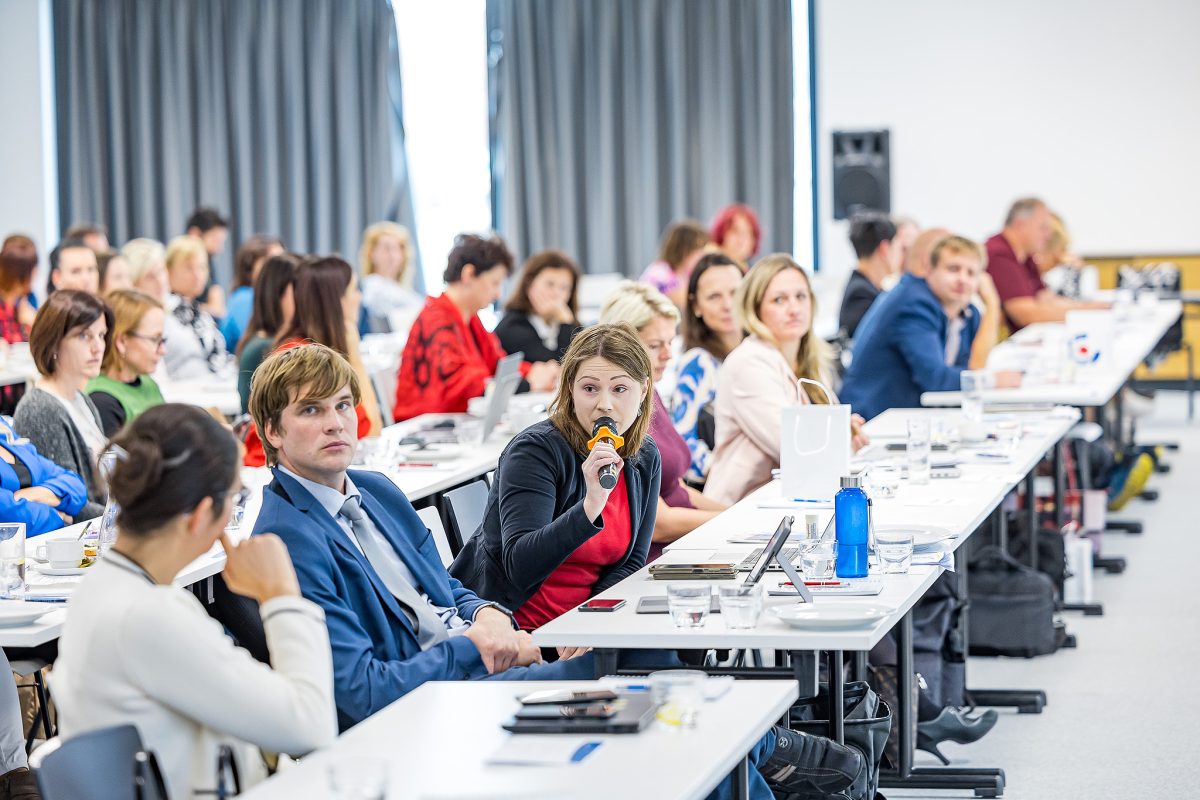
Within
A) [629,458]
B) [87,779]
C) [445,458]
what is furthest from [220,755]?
[445,458]

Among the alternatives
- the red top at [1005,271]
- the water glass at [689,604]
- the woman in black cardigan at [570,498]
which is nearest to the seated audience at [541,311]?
the red top at [1005,271]

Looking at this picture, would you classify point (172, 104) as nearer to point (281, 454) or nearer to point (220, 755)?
point (281, 454)

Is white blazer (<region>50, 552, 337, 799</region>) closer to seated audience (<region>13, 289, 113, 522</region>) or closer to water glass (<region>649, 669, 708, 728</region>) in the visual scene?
water glass (<region>649, 669, 708, 728</region>)

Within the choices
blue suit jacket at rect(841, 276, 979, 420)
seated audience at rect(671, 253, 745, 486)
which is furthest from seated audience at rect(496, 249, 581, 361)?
seated audience at rect(671, 253, 745, 486)

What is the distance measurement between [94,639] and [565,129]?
10370 millimetres

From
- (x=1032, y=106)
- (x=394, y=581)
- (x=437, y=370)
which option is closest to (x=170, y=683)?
(x=394, y=581)

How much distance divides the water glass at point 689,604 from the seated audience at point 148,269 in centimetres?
613

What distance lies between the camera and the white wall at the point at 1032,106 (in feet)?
37.7

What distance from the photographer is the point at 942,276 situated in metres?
6.07

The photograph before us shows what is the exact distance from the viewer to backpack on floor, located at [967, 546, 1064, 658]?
486 cm

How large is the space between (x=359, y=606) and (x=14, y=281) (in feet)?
19.7

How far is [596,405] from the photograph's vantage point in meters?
3.34

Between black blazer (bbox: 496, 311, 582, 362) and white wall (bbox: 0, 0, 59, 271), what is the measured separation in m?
6.87

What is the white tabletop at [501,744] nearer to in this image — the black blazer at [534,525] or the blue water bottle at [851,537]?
the blue water bottle at [851,537]
